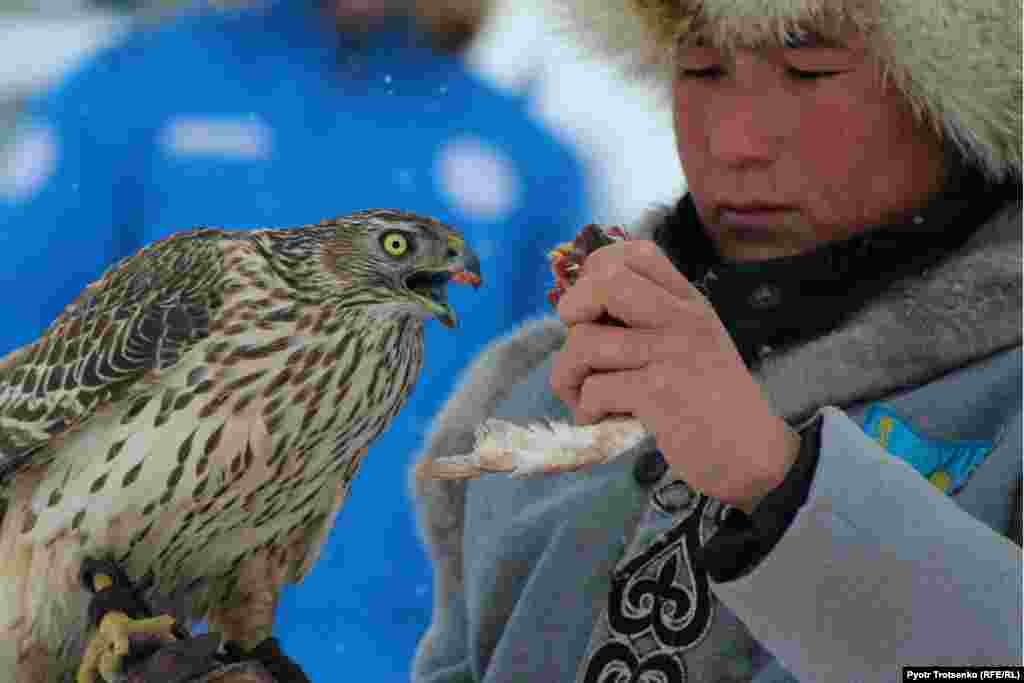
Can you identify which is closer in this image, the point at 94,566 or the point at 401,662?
the point at 94,566

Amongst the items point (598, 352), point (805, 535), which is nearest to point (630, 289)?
point (598, 352)

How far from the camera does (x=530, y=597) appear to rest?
85 cm

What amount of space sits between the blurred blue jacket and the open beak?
5.5 inches

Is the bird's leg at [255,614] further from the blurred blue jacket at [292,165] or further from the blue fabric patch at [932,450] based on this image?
the blue fabric patch at [932,450]

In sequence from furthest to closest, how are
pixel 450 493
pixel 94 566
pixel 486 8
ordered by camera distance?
1. pixel 450 493
2. pixel 486 8
3. pixel 94 566

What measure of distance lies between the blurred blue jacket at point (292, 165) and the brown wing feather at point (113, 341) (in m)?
0.05

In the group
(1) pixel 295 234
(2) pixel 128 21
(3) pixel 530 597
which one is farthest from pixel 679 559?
(2) pixel 128 21

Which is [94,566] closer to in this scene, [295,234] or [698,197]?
[295,234]

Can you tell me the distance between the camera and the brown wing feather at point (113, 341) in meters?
0.61

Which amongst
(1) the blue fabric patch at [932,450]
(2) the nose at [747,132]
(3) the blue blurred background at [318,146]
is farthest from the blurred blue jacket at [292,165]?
(1) the blue fabric patch at [932,450]

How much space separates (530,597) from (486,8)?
395 millimetres

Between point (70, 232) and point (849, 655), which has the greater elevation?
point (70, 232)

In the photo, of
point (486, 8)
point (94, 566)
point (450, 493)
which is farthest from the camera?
point (450, 493)

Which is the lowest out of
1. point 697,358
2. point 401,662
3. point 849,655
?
point 401,662
